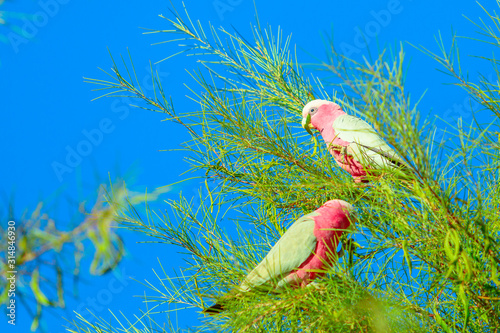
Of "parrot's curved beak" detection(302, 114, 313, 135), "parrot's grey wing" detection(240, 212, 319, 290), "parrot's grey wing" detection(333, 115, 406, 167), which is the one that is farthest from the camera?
"parrot's curved beak" detection(302, 114, 313, 135)

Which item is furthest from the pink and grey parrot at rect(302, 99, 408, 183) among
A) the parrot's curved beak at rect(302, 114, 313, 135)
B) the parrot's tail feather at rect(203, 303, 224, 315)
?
the parrot's tail feather at rect(203, 303, 224, 315)

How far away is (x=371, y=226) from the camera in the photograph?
0.69m

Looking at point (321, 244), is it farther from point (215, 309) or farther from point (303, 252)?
point (215, 309)

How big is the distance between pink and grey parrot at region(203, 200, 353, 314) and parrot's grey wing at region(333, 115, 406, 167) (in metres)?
0.12

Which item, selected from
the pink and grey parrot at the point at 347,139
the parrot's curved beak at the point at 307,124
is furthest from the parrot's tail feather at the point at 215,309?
the parrot's curved beak at the point at 307,124

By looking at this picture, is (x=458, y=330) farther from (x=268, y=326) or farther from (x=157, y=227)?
(x=157, y=227)

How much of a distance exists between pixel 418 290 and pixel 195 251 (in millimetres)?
408

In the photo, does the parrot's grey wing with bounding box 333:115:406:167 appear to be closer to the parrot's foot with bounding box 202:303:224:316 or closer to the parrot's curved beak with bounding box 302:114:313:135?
the parrot's curved beak with bounding box 302:114:313:135

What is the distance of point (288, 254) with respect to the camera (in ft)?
2.31

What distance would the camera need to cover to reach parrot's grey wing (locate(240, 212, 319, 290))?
2.26 ft

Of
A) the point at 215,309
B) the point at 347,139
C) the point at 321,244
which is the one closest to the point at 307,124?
the point at 347,139

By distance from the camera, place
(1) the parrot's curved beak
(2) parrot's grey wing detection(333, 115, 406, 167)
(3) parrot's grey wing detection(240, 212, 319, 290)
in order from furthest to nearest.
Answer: (1) the parrot's curved beak
(2) parrot's grey wing detection(333, 115, 406, 167)
(3) parrot's grey wing detection(240, 212, 319, 290)

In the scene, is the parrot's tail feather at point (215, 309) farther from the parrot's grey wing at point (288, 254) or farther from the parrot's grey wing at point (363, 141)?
the parrot's grey wing at point (363, 141)

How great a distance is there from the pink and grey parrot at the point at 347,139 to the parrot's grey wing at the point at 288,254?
0.14 m
